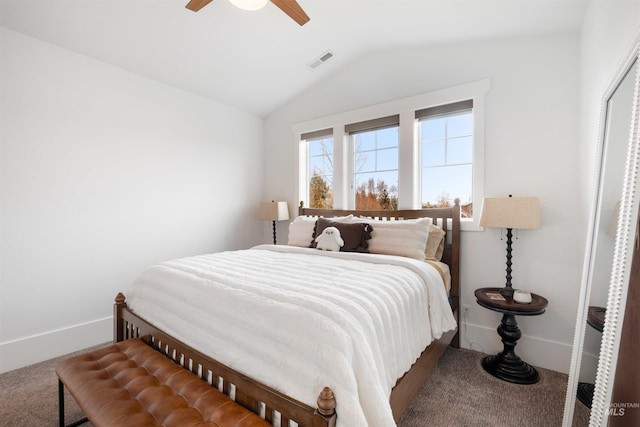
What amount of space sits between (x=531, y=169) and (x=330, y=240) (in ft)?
5.82

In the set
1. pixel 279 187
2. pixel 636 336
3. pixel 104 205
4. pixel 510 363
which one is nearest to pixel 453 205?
pixel 510 363

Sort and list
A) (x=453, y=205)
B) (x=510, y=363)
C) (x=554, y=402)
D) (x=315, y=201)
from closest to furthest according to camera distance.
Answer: (x=554, y=402) → (x=510, y=363) → (x=453, y=205) → (x=315, y=201)

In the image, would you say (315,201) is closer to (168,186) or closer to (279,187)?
(279,187)

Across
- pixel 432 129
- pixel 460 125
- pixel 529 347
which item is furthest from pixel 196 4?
pixel 529 347

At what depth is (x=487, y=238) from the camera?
2.66 meters

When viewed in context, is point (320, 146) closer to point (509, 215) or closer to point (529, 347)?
point (509, 215)

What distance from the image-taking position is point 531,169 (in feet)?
8.08

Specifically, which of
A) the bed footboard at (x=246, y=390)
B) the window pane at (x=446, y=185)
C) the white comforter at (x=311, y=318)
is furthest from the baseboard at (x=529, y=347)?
the bed footboard at (x=246, y=390)

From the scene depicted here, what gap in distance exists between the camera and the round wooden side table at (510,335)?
2.11 meters

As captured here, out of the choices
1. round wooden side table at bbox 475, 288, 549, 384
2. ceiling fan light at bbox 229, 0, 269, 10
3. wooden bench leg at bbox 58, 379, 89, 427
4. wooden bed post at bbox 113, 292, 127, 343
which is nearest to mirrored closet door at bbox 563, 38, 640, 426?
round wooden side table at bbox 475, 288, 549, 384

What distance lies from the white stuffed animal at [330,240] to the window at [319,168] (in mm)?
1074

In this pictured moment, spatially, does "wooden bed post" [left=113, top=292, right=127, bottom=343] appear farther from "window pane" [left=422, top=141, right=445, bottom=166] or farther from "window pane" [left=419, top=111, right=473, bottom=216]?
"window pane" [left=422, top=141, right=445, bottom=166]

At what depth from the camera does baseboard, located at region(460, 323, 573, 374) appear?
2330mm

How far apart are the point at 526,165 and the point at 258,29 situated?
2646 millimetres
